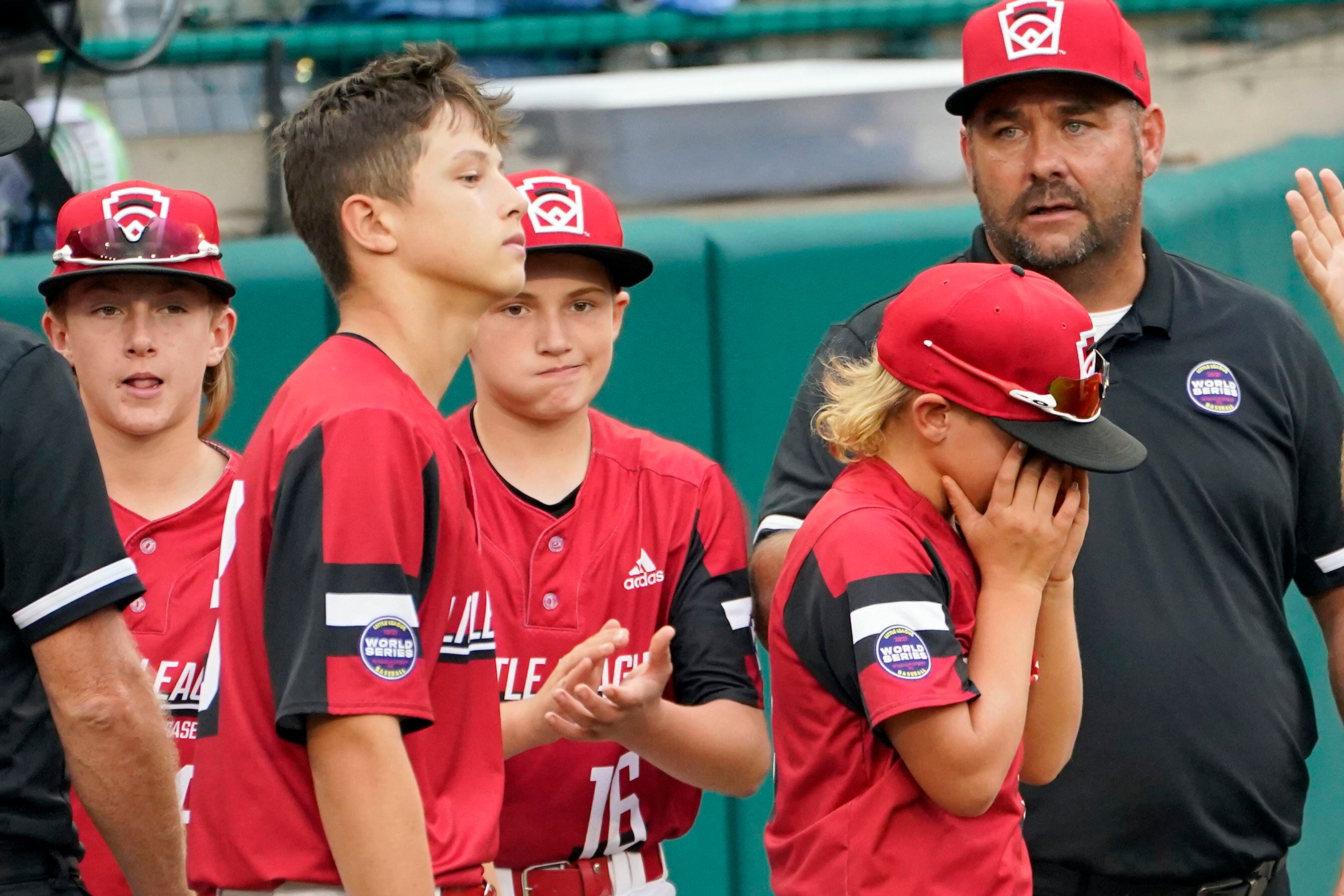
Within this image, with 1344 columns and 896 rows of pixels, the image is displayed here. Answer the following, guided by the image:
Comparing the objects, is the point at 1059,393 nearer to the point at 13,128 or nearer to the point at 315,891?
the point at 315,891

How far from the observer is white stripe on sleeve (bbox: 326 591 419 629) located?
1.80 meters

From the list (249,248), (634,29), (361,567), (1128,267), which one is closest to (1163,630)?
(1128,267)

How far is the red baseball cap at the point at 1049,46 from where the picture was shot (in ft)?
8.84

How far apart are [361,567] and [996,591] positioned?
2.56 feet

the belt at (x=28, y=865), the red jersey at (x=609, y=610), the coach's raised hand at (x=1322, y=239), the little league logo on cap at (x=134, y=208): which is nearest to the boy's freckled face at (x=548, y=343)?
the red jersey at (x=609, y=610)

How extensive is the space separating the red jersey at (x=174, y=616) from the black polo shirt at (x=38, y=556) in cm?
49

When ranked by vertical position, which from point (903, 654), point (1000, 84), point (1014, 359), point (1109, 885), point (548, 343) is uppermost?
point (1000, 84)

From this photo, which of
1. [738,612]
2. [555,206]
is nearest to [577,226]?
[555,206]

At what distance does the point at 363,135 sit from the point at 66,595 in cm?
66

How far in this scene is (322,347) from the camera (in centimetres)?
200

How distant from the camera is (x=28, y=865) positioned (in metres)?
2.04

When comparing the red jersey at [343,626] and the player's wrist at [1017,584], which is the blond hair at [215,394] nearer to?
the red jersey at [343,626]

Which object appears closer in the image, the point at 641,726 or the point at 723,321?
the point at 641,726

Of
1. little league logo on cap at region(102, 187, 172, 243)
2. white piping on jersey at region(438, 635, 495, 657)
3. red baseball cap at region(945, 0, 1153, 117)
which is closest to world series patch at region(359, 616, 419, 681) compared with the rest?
white piping on jersey at region(438, 635, 495, 657)
